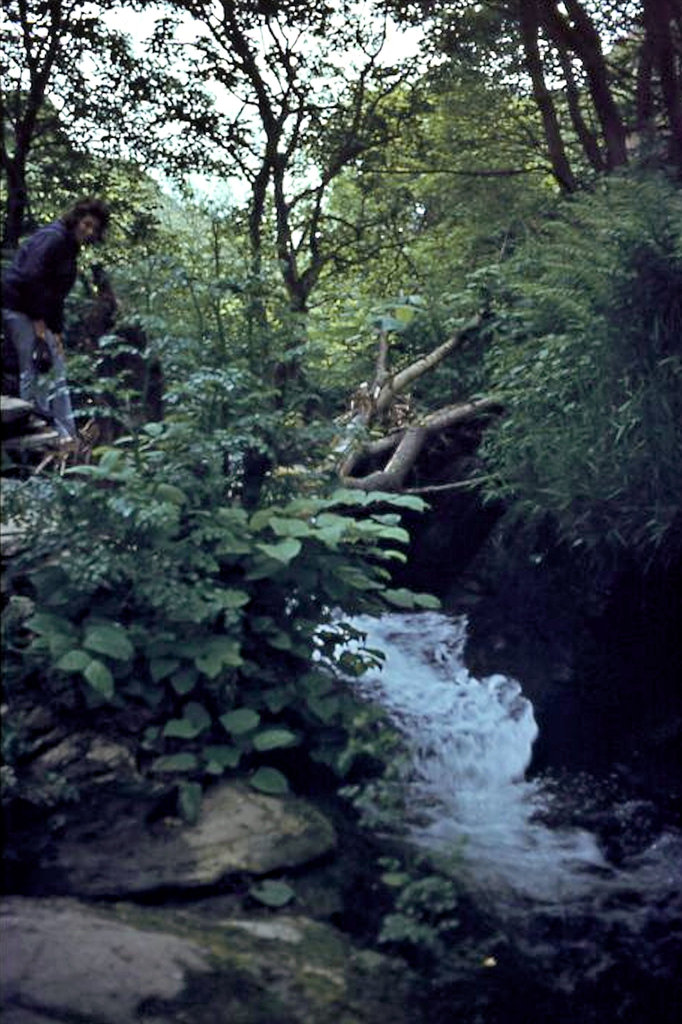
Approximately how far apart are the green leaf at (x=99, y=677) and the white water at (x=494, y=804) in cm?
171

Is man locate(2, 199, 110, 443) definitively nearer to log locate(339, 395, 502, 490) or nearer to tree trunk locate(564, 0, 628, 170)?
log locate(339, 395, 502, 490)

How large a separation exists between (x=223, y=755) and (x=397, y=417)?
670 centimetres

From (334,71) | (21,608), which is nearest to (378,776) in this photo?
(21,608)

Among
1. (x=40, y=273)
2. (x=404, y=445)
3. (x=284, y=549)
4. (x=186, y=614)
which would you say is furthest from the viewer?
(x=404, y=445)

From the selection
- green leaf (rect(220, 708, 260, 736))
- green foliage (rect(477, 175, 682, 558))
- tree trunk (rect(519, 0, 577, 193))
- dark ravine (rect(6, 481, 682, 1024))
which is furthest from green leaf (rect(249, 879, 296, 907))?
tree trunk (rect(519, 0, 577, 193))

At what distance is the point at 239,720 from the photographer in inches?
227

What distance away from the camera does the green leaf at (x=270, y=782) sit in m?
5.68

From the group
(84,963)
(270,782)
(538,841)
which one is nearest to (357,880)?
(270,782)

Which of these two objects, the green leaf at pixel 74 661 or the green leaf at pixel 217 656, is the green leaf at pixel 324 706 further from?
the green leaf at pixel 74 661

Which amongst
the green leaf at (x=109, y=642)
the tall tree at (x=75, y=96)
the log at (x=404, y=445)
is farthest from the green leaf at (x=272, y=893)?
the tall tree at (x=75, y=96)

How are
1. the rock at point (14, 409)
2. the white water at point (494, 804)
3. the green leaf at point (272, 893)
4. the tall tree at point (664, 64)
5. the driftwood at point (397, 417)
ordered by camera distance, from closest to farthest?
1. the green leaf at point (272, 893)
2. the white water at point (494, 804)
3. the rock at point (14, 409)
4. the driftwood at point (397, 417)
5. the tall tree at point (664, 64)

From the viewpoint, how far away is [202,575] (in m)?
6.04

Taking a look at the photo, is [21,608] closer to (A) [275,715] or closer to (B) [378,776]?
(A) [275,715]

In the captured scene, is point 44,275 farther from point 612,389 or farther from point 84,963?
point 84,963
